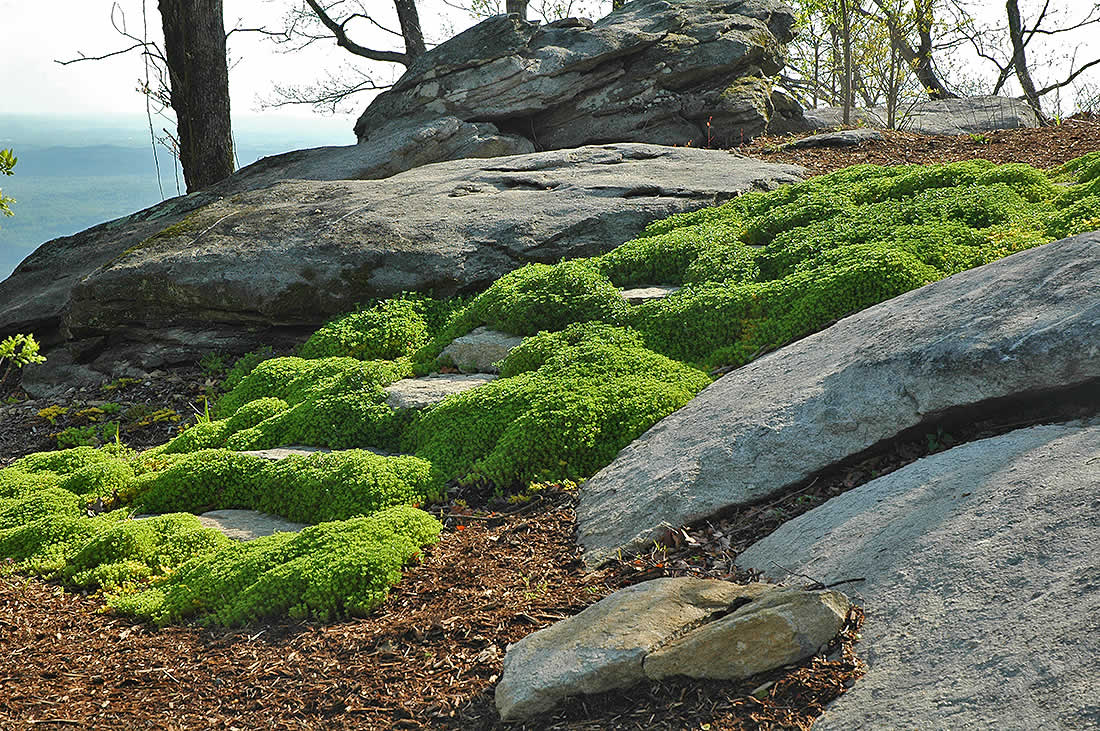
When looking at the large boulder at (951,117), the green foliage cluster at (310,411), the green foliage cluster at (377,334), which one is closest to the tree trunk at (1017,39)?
the large boulder at (951,117)

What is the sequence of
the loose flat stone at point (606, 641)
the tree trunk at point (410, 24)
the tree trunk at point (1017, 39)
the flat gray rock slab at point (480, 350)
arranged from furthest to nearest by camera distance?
1. the tree trunk at point (1017, 39)
2. the tree trunk at point (410, 24)
3. the flat gray rock slab at point (480, 350)
4. the loose flat stone at point (606, 641)

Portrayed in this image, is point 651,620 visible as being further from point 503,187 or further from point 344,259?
point 503,187

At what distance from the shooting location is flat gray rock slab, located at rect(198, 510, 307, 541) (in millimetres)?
6145

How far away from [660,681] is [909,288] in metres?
4.58

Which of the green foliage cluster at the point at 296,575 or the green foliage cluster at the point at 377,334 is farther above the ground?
the green foliage cluster at the point at 377,334

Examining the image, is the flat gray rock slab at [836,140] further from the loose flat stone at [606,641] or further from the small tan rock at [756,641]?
the small tan rock at [756,641]

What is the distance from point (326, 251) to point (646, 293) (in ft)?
12.9

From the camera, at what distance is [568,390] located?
21.9ft

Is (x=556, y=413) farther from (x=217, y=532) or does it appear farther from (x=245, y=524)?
(x=217, y=532)

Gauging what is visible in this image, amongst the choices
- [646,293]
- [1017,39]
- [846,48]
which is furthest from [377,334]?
[1017,39]

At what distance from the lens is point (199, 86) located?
49.3 ft

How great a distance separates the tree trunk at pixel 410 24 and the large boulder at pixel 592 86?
9.07 meters

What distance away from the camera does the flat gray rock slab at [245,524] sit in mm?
6145

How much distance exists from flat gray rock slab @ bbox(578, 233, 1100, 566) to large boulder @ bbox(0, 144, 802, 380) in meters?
4.74
